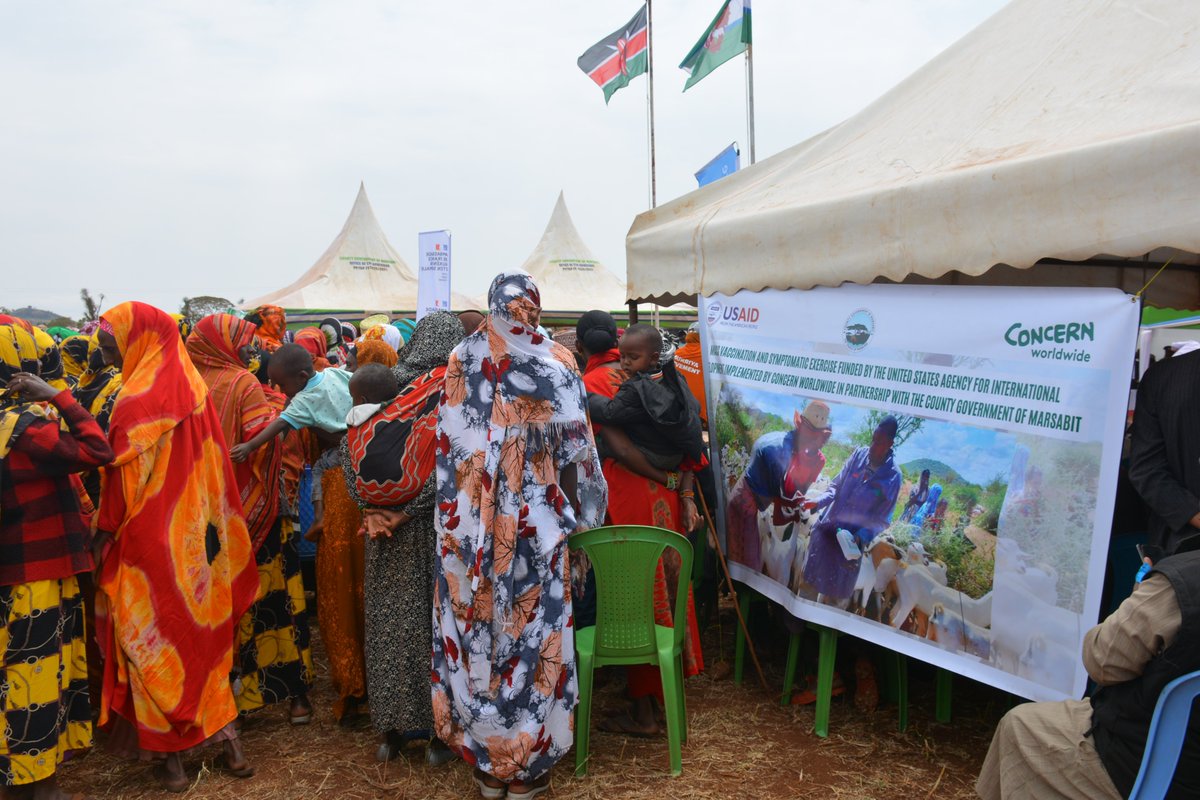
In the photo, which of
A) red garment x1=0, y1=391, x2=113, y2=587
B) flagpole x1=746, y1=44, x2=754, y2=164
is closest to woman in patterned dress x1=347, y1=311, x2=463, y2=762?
red garment x1=0, y1=391, x2=113, y2=587

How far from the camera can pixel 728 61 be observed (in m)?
9.86

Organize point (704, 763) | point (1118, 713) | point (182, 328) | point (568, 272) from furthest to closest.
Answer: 1. point (568, 272)
2. point (182, 328)
3. point (704, 763)
4. point (1118, 713)

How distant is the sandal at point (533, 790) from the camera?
327cm

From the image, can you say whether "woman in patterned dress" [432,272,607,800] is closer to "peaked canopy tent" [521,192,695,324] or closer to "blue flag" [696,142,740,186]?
"blue flag" [696,142,740,186]

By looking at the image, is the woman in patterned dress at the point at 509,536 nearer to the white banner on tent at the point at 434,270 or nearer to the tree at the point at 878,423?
the tree at the point at 878,423

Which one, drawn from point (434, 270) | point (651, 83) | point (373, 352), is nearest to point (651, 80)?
point (651, 83)

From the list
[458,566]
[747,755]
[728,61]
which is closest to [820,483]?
[747,755]

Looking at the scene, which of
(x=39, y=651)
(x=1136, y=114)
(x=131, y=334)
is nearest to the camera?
(x=1136, y=114)

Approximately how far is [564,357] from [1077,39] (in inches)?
102

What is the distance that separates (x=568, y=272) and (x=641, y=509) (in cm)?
1855

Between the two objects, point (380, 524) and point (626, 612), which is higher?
point (380, 524)

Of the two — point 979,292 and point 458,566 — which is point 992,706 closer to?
point 979,292

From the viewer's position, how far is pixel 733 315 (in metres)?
4.46

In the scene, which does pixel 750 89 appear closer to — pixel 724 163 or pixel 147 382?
pixel 724 163
